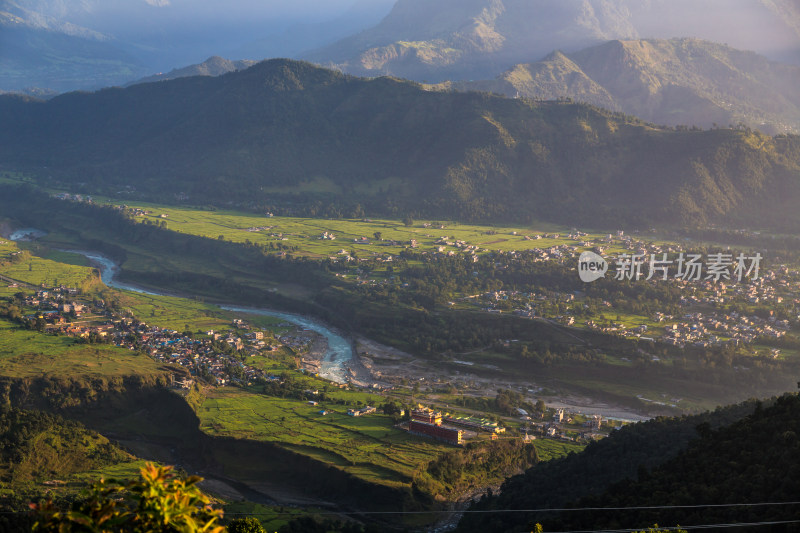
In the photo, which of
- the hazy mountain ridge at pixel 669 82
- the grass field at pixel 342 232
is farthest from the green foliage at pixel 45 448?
the hazy mountain ridge at pixel 669 82

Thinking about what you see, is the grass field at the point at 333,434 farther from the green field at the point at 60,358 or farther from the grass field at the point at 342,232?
the grass field at the point at 342,232

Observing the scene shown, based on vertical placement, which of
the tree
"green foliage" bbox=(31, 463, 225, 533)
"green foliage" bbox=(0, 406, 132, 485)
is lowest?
"green foliage" bbox=(0, 406, 132, 485)

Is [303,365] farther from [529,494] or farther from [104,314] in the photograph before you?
[529,494]

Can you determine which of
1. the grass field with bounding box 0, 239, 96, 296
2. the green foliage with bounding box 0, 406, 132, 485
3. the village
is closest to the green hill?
the grass field with bounding box 0, 239, 96, 296

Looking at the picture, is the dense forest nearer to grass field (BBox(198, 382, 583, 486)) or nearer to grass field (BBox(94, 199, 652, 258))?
grass field (BBox(198, 382, 583, 486))


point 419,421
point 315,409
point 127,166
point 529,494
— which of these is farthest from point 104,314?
point 127,166

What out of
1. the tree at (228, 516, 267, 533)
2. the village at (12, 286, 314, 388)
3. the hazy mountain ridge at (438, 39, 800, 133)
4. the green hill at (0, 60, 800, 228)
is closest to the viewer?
the tree at (228, 516, 267, 533)
